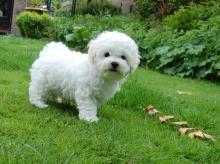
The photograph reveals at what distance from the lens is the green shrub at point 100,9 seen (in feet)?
80.2

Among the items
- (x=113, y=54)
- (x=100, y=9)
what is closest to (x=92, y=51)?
(x=113, y=54)

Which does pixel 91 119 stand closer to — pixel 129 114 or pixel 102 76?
pixel 102 76

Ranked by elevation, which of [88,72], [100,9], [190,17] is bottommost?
[100,9]

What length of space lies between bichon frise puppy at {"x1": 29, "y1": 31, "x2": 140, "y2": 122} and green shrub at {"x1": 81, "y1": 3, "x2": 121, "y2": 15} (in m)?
19.0

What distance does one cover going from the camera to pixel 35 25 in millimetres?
15961

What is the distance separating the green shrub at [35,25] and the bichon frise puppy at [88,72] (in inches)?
402

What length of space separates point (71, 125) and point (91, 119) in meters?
0.29

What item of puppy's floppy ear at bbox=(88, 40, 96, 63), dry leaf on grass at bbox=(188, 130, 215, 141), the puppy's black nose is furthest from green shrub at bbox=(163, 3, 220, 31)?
the puppy's black nose

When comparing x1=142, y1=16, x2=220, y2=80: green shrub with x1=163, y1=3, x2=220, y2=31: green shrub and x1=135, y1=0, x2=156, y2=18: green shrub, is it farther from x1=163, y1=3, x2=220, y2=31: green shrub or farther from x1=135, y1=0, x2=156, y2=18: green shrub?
x1=135, y1=0, x2=156, y2=18: green shrub

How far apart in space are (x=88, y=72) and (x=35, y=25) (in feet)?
36.9

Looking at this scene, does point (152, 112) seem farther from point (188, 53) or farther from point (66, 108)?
point (188, 53)

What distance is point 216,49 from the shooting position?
9.94m

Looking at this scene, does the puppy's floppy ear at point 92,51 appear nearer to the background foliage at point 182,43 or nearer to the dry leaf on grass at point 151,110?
the dry leaf on grass at point 151,110

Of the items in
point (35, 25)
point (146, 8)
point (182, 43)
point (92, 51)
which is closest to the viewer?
point (92, 51)
